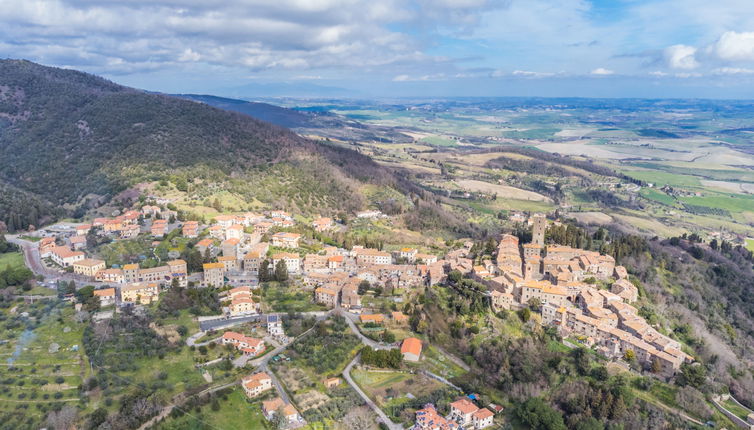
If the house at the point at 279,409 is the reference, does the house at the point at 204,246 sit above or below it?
above

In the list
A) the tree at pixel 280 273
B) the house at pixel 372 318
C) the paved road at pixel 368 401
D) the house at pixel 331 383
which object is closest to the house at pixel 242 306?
the tree at pixel 280 273

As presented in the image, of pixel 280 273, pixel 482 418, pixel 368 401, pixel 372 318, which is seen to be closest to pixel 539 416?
pixel 482 418

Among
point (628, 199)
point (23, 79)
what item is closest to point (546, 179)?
point (628, 199)

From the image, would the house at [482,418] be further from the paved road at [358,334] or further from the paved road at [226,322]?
the paved road at [226,322]

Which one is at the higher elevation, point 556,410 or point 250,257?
point 250,257

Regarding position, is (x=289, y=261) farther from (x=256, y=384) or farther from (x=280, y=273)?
(x=256, y=384)

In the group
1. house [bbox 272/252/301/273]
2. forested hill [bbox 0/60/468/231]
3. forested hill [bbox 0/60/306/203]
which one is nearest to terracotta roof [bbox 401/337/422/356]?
house [bbox 272/252/301/273]

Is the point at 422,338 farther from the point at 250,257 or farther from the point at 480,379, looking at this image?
the point at 250,257
